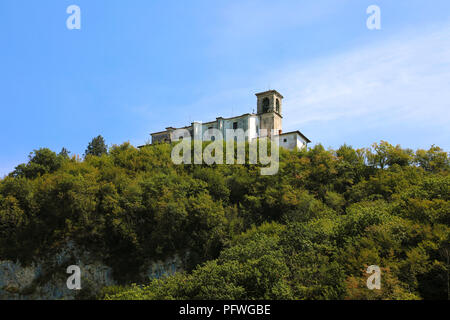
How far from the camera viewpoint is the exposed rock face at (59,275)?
909 inches

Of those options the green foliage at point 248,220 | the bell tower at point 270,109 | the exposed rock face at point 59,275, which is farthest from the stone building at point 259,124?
the exposed rock face at point 59,275

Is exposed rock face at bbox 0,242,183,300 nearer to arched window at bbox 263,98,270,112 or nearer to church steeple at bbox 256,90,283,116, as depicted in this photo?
church steeple at bbox 256,90,283,116

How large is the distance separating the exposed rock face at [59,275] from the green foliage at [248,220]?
2.05 feet

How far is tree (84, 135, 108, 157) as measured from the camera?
5775 cm

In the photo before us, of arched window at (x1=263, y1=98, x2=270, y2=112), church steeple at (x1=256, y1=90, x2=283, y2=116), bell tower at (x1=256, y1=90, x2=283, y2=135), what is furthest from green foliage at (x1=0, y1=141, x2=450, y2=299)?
arched window at (x1=263, y1=98, x2=270, y2=112)

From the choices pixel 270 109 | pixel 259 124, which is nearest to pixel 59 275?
pixel 259 124

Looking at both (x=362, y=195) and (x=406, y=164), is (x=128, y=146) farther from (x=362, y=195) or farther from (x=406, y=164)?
(x=406, y=164)

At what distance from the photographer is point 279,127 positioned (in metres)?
46.8

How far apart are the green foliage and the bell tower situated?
1215 centimetres

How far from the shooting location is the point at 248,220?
28000 millimetres

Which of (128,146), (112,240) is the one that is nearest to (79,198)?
(112,240)

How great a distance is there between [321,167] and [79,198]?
2265 cm

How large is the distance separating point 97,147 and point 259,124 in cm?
3158

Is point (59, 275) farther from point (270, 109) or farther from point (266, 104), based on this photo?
point (266, 104)
